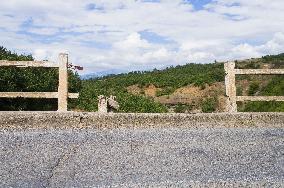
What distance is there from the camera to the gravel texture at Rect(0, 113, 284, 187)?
3.47 meters

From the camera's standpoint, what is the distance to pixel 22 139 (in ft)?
18.0

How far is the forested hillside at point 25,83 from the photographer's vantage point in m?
15.0

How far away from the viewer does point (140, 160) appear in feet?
14.1

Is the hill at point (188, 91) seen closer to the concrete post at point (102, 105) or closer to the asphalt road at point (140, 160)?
the concrete post at point (102, 105)

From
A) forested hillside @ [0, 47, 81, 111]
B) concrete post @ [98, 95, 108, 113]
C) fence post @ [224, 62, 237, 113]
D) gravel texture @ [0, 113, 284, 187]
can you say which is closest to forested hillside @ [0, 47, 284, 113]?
forested hillside @ [0, 47, 81, 111]

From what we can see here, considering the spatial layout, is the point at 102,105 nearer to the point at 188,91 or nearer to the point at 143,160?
the point at 143,160

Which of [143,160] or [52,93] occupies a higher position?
[52,93]

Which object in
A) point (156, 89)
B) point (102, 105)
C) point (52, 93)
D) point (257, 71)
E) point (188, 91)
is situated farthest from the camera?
point (156, 89)

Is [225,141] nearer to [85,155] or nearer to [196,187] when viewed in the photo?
[85,155]

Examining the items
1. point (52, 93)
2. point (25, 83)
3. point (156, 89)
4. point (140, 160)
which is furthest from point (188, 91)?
point (140, 160)

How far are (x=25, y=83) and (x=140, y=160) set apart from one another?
41.7ft

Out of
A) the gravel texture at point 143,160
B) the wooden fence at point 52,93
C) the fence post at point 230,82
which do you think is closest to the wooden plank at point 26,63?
the wooden fence at point 52,93

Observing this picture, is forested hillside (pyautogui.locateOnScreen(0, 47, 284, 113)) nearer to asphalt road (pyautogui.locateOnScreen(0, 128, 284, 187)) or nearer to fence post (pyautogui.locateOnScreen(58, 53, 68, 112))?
fence post (pyautogui.locateOnScreen(58, 53, 68, 112))

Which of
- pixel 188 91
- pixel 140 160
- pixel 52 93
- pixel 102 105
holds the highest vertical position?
pixel 188 91
